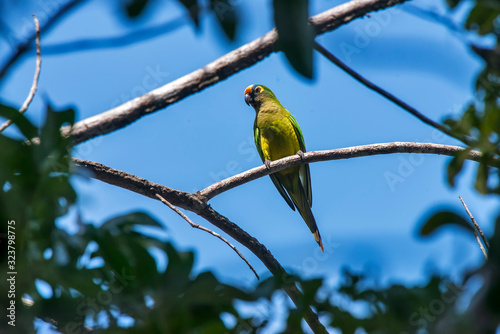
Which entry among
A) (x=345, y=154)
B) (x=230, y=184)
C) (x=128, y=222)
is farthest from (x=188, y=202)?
(x=128, y=222)

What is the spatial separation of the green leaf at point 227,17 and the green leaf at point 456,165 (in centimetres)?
71

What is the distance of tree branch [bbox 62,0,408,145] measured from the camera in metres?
1.89

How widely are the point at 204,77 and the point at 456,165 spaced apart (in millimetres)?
1193

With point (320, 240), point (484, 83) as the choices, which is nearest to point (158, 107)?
point (484, 83)

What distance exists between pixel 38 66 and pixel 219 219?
1.53m

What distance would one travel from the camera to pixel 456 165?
1253 millimetres

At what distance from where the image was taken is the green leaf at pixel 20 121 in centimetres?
113

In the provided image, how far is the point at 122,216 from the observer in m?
1.17

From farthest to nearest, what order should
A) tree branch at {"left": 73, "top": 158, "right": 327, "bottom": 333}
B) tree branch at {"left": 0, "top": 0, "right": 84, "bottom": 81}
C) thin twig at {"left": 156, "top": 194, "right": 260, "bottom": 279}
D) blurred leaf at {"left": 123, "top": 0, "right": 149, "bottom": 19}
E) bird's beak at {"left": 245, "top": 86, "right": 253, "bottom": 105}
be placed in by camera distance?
bird's beak at {"left": 245, "top": 86, "right": 253, "bottom": 105}
tree branch at {"left": 73, "top": 158, "right": 327, "bottom": 333}
thin twig at {"left": 156, "top": 194, "right": 260, "bottom": 279}
blurred leaf at {"left": 123, "top": 0, "right": 149, "bottom": 19}
tree branch at {"left": 0, "top": 0, "right": 84, "bottom": 81}

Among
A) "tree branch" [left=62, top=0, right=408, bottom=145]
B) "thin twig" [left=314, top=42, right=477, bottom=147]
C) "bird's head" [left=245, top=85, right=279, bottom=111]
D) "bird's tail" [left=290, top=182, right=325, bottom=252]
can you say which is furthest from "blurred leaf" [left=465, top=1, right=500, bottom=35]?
"bird's head" [left=245, top=85, right=279, bottom=111]

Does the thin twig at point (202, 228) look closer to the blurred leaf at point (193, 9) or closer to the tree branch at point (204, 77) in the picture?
the tree branch at point (204, 77)

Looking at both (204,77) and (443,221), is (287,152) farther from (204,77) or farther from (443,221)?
(443,221)

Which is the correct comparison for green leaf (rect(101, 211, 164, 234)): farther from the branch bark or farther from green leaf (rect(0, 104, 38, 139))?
the branch bark

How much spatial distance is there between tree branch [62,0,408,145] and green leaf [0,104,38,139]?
56cm
